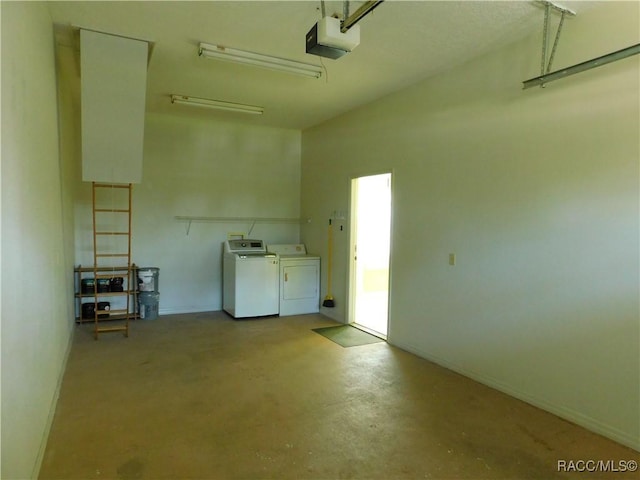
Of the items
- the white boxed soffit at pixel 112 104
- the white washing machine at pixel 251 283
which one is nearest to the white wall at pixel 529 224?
the white washing machine at pixel 251 283

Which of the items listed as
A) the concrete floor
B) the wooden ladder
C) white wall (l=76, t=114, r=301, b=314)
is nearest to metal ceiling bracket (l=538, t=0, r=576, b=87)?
the concrete floor

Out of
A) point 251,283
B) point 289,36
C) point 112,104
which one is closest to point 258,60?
point 289,36

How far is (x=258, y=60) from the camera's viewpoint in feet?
11.6

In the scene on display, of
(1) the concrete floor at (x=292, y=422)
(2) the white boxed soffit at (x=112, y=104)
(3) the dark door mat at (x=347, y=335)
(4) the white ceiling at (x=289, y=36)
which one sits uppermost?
(4) the white ceiling at (x=289, y=36)

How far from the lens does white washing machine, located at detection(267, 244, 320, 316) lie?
19.5 ft

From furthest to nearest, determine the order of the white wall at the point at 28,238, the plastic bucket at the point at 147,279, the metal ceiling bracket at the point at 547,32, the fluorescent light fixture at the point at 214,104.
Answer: the plastic bucket at the point at 147,279 → the fluorescent light fixture at the point at 214,104 → the metal ceiling bracket at the point at 547,32 → the white wall at the point at 28,238

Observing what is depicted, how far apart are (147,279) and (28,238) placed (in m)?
3.58

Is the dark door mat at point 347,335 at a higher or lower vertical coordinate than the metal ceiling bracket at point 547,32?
lower

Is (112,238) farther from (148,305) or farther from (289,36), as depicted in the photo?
(289,36)

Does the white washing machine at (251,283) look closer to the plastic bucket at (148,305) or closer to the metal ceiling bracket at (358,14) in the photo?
the plastic bucket at (148,305)

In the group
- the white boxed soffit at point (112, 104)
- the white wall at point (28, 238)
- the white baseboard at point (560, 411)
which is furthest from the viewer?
the white boxed soffit at point (112, 104)

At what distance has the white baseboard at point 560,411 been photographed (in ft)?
8.61

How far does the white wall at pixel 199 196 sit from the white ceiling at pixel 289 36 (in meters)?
1.41

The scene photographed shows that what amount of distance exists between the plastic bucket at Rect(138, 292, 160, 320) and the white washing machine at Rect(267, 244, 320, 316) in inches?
69.3
